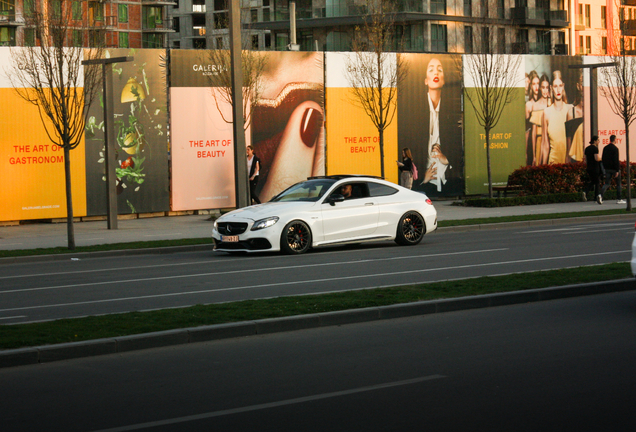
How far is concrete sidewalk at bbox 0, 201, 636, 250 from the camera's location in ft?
67.3

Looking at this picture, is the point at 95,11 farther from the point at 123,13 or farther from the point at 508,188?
the point at 123,13

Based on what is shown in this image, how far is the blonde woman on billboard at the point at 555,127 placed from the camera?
34094 mm

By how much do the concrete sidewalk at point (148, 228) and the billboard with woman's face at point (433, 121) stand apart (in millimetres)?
2465

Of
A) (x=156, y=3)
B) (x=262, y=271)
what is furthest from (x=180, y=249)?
(x=156, y=3)

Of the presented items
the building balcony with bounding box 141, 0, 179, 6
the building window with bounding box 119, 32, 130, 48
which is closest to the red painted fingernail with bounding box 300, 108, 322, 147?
the building window with bounding box 119, 32, 130, 48

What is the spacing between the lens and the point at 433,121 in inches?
1252

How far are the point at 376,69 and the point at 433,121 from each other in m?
3.49

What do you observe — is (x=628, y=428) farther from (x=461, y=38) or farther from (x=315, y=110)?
(x=461, y=38)

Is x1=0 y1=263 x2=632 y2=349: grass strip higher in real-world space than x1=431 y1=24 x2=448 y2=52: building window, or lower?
lower

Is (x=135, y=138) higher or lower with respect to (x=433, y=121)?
lower

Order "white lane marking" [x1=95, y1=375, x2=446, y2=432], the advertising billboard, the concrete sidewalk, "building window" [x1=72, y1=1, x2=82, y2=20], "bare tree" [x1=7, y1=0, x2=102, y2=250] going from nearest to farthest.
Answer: "white lane marking" [x1=95, y1=375, x2=446, y2=432] → "bare tree" [x1=7, y1=0, x2=102, y2=250] → the concrete sidewalk → "building window" [x1=72, y1=1, x2=82, y2=20] → the advertising billboard

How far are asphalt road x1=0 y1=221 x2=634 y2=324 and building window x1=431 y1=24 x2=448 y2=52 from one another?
56897 millimetres

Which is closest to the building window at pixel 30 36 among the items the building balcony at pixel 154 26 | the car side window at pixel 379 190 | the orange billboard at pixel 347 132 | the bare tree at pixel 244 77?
the bare tree at pixel 244 77

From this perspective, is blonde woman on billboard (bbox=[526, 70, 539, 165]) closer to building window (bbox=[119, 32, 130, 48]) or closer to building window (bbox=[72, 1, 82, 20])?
building window (bbox=[72, 1, 82, 20])
